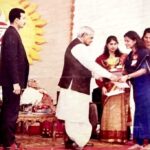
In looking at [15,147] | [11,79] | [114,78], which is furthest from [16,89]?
[114,78]

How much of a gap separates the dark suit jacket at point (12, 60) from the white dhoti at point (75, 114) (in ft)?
0.64

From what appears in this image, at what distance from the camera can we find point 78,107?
6.80 feet

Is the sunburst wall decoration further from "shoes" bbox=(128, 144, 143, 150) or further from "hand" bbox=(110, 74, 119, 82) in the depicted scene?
"shoes" bbox=(128, 144, 143, 150)

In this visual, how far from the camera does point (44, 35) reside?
208 centimetres

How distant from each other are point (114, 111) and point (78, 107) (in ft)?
0.66

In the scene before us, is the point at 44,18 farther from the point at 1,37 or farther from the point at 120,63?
the point at 120,63

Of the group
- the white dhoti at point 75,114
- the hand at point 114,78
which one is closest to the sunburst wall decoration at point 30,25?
the white dhoti at point 75,114

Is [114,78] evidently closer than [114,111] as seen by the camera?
Yes

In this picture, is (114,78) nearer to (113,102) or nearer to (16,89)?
(113,102)

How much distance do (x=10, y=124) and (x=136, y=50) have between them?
2.13ft

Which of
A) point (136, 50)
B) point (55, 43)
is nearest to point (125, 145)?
point (136, 50)

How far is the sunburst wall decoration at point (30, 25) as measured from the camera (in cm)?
207

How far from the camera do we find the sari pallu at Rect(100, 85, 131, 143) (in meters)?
2.13

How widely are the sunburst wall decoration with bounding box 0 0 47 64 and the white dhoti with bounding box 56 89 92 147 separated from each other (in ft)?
0.73
